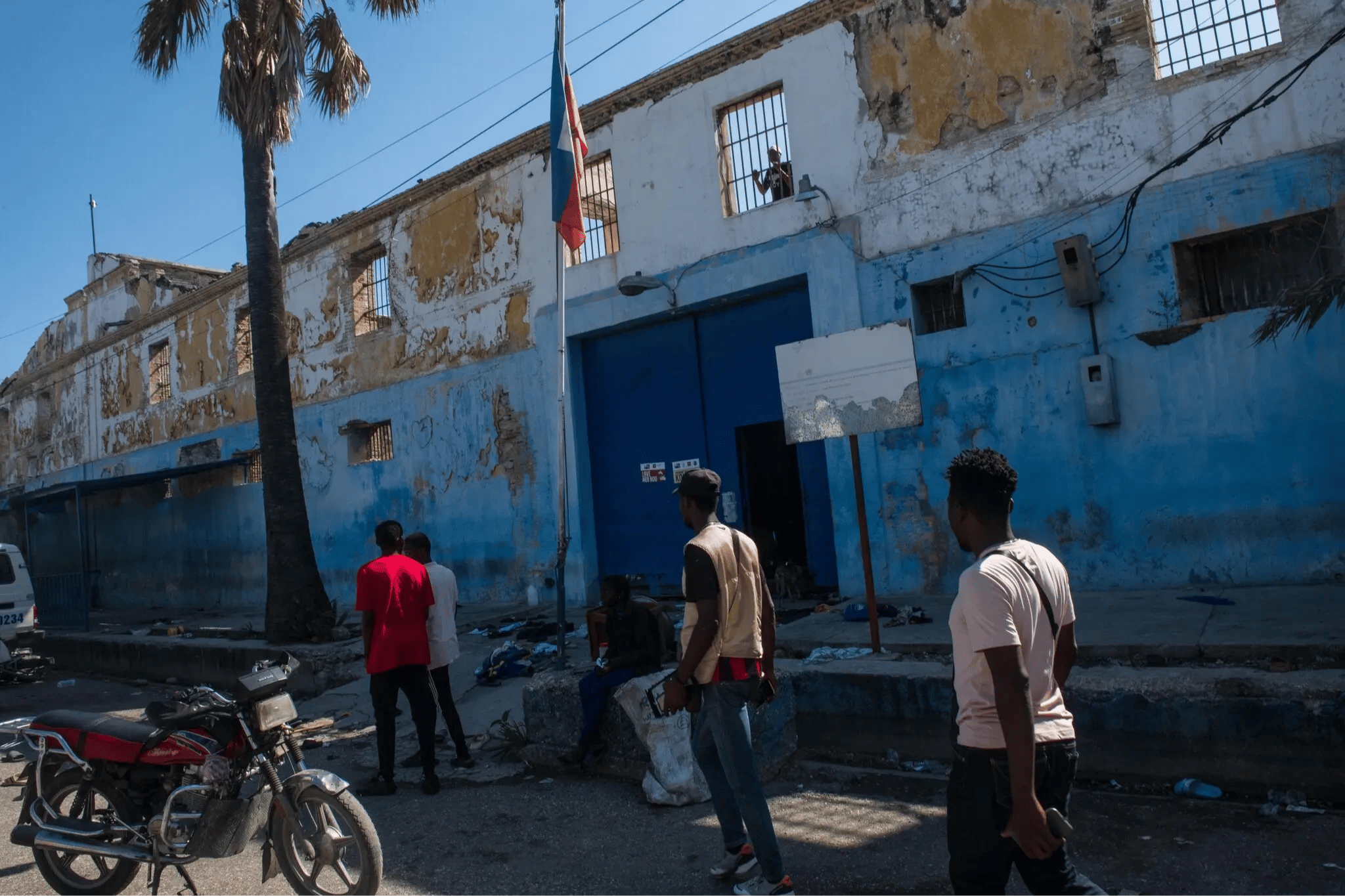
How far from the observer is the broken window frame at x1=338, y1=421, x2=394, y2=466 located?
16234 millimetres

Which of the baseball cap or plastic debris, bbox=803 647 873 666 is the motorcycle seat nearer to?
the baseball cap

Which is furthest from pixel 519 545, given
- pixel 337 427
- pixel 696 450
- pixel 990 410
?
pixel 990 410

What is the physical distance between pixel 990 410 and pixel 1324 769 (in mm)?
4983

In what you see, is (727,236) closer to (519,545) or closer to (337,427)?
(519,545)

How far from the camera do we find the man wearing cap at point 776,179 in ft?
36.4

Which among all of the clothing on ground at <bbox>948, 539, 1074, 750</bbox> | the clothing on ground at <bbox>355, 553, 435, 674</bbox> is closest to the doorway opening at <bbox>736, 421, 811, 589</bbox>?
the clothing on ground at <bbox>355, 553, 435, 674</bbox>

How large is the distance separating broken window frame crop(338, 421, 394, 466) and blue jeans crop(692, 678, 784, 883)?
42.3 feet

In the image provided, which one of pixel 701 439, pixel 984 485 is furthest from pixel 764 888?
pixel 701 439

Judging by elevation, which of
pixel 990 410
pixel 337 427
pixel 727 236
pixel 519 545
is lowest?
pixel 519 545

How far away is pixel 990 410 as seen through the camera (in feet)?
30.7

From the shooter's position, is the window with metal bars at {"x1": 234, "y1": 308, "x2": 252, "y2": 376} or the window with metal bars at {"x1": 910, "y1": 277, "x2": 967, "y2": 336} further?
the window with metal bars at {"x1": 234, "y1": 308, "x2": 252, "y2": 376}

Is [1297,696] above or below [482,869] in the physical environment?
above

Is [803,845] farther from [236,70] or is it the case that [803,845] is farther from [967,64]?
[236,70]

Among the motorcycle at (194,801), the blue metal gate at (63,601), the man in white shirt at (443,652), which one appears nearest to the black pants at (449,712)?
the man in white shirt at (443,652)
